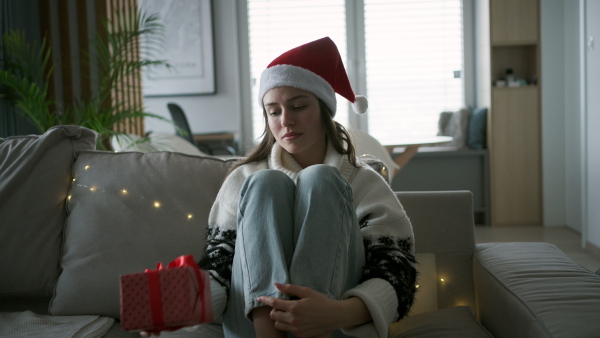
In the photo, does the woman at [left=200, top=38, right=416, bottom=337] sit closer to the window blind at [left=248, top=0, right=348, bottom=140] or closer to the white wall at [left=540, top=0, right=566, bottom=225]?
the white wall at [left=540, top=0, right=566, bottom=225]

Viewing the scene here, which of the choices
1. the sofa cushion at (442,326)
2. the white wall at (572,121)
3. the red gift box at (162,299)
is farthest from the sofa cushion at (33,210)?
the white wall at (572,121)

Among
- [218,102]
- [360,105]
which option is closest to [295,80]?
[360,105]

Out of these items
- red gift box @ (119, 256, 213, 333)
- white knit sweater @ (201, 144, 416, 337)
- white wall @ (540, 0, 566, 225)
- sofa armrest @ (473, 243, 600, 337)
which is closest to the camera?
red gift box @ (119, 256, 213, 333)

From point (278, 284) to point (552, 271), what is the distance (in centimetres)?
68

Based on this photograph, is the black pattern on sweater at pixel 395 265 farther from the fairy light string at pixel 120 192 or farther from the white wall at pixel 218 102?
the white wall at pixel 218 102

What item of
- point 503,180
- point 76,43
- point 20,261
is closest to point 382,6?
point 503,180

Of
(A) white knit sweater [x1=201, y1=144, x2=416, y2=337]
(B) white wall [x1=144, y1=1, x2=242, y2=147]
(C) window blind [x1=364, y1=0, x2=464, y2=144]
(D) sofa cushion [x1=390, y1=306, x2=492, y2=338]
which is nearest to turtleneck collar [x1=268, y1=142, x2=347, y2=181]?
(A) white knit sweater [x1=201, y1=144, x2=416, y2=337]

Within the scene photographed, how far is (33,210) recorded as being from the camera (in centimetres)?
182

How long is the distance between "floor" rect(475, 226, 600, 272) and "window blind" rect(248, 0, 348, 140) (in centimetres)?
162

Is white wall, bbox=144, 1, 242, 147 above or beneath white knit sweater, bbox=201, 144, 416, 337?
above

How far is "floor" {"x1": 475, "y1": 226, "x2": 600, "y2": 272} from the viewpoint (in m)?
3.94

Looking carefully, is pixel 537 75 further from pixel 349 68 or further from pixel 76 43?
pixel 76 43

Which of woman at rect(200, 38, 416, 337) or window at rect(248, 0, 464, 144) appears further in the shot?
window at rect(248, 0, 464, 144)

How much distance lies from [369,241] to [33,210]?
0.94m
